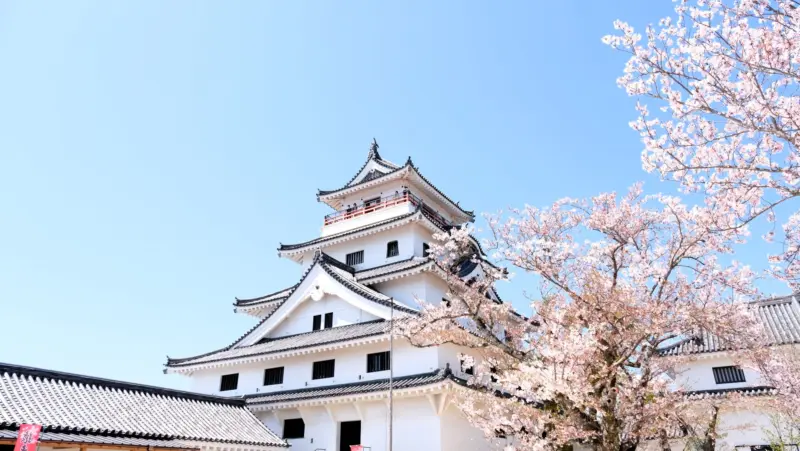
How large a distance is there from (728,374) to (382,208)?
17649 mm

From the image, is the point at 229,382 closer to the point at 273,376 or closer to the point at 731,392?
the point at 273,376

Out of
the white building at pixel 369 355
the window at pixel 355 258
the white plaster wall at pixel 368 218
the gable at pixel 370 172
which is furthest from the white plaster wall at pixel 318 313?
the gable at pixel 370 172

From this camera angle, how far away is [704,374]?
21.9 metres

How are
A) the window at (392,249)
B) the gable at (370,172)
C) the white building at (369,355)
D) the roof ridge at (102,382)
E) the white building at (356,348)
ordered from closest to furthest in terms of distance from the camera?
the roof ridge at (102,382), the white building at (356,348), the white building at (369,355), the window at (392,249), the gable at (370,172)

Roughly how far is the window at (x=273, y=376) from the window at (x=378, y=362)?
15.1ft

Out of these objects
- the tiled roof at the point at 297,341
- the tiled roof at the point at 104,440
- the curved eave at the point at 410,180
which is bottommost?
the tiled roof at the point at 104,440

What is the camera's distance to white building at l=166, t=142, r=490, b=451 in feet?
55.9

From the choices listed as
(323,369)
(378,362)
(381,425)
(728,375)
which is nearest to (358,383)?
(378,362)

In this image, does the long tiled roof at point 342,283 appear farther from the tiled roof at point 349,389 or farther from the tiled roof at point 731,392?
the tiled roof at point 731,392

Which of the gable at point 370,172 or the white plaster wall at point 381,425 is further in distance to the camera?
the gable at point 370,172

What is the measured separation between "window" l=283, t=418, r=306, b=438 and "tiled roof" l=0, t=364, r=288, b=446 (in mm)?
1803

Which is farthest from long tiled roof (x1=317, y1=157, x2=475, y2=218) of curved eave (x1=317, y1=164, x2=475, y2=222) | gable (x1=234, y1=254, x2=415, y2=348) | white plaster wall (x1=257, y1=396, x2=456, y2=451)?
white plaster wall (x1=257, y1=396, x2=456, y2=451)

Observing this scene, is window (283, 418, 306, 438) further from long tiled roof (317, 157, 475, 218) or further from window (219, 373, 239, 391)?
long tiled roof (317, 157, 475, 218)

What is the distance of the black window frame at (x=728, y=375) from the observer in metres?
21.2
